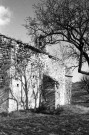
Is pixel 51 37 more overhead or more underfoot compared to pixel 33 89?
more overhead

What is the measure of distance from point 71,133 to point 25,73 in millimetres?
9724

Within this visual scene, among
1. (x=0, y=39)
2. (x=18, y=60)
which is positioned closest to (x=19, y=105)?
(x=18, y=60)

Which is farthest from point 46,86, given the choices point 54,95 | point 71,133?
point 71,133

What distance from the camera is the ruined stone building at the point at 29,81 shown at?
48.7 ft

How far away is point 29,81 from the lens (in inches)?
684

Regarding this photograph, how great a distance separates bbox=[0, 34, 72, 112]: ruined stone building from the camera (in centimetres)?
1484

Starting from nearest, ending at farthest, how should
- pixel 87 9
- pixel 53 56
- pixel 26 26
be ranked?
pixel 87 9 → pixel 26 26 → pixel 53 56

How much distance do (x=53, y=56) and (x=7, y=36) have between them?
8128 millimetres

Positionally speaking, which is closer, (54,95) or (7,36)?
(7,36)

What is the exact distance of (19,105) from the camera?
16.0 metres

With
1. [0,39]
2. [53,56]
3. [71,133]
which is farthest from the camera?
[53,56]

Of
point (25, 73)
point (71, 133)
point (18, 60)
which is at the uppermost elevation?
point (18, 60)

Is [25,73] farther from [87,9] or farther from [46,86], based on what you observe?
[87,9]

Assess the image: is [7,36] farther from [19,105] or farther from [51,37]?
[19,105]
